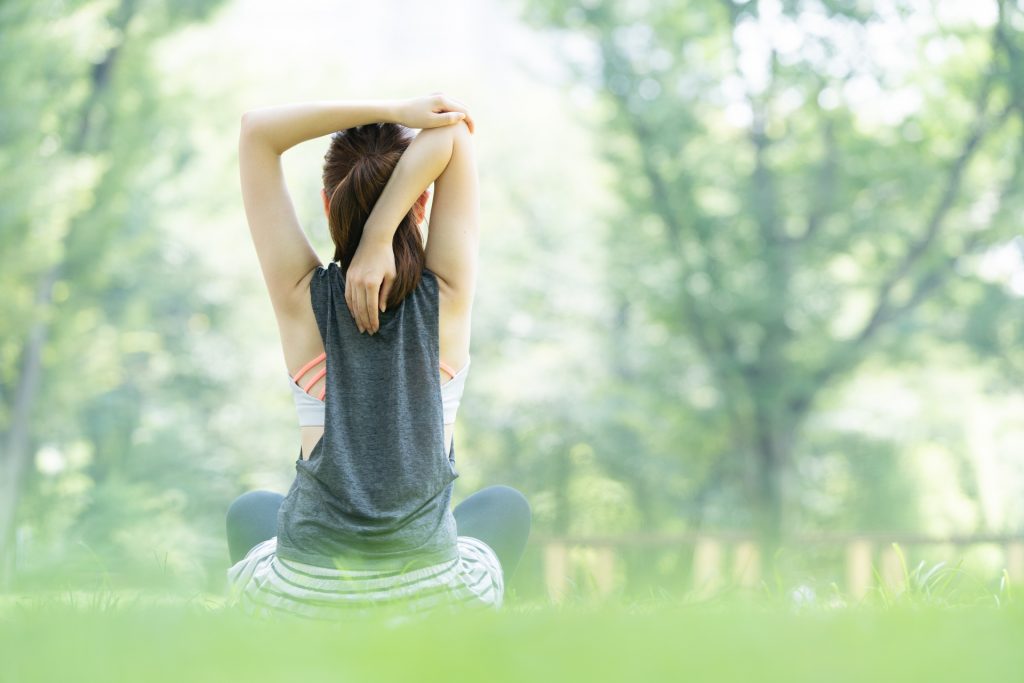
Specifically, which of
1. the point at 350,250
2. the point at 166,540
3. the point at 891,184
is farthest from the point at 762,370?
the point at 350,250

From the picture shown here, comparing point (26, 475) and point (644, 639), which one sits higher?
point (644, 639)

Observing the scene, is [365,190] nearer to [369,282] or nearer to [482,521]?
[369,282]

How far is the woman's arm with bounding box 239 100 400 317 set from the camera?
189cm

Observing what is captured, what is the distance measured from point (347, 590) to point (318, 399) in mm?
343

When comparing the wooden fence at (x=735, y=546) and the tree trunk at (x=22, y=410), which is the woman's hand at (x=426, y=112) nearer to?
the tree trunk at (x=22, y=410)

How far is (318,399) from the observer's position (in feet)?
6.18

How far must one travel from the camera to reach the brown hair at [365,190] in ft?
6.12

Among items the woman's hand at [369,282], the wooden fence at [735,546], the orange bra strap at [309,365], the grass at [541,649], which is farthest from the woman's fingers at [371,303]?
the wooden fence at [735,546]

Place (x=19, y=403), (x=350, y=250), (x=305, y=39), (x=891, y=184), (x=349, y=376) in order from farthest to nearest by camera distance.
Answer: (x=305, y=39) < (x=891, y=184) < (x=19, y=403) < (x=350, y=250) < (x=349, y=376)

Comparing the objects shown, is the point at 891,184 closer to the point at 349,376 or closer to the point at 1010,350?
the point at 1010,350

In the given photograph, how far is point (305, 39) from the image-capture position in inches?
629

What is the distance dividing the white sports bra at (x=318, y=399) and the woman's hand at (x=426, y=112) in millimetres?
431

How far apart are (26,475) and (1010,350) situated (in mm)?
8511

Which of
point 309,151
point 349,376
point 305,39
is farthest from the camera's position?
point 305,39
